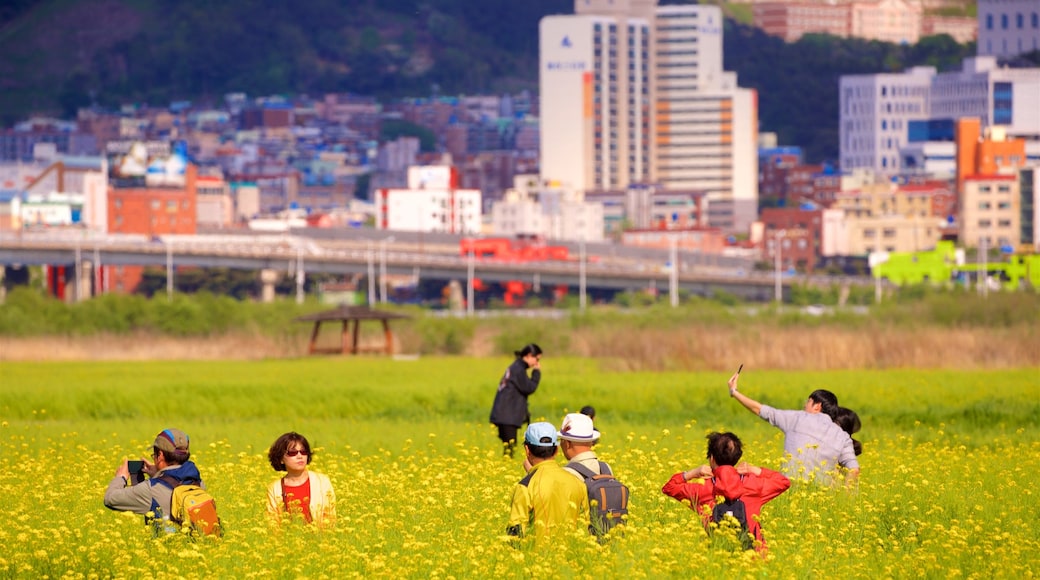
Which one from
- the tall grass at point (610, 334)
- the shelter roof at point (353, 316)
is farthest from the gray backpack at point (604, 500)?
the shelter roof at point (353, 316)

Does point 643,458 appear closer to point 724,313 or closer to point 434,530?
point 434,530

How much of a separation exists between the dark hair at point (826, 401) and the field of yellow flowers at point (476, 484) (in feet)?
2.38

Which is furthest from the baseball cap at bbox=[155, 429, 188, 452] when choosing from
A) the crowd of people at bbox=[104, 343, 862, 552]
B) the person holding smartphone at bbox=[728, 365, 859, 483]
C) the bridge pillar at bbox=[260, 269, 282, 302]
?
the bridge pillar at bbox=[260, 269, 282, 302]

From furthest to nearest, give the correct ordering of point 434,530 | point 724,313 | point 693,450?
point 724,313, point 693,450, point 434,530

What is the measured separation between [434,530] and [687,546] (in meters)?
2.51

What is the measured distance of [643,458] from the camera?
67.4 ft

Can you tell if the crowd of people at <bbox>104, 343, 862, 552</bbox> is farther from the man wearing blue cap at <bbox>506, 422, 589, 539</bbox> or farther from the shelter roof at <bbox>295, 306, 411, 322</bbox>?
the shelter roof at <bbox>295, 306, 411, 322</bbox>

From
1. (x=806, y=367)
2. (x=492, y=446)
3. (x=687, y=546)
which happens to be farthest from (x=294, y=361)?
(x=687, y=546)

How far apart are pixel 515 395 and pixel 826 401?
25.3 ft

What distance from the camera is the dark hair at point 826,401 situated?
18.9 metres

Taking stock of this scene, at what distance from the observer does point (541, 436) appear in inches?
645

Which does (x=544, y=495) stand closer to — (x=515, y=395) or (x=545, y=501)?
(x=545, y=501)

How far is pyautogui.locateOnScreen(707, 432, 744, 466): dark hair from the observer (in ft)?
54.0

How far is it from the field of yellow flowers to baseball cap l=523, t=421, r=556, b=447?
79cm
